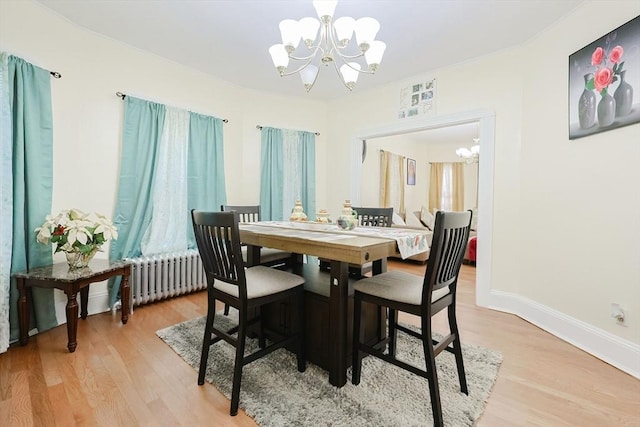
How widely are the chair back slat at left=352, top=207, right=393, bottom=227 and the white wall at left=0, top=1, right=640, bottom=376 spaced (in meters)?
1.13

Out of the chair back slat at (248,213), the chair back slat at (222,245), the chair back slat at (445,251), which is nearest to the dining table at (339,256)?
the chair back slat at (445,251)

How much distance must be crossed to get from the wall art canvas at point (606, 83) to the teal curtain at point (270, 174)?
3.01 metres

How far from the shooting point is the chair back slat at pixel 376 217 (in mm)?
2539

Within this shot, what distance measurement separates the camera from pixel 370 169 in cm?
552

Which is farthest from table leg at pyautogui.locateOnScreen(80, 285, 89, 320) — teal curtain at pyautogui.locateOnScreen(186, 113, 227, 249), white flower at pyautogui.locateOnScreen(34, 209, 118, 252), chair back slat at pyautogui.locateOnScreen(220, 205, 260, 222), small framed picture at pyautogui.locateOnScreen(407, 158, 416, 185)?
small framed picture at pyautogui.locateOnScreen(407, 158, 416, 185)

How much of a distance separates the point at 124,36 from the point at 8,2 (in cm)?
72

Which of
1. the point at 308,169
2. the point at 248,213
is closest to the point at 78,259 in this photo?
the point at 248,213

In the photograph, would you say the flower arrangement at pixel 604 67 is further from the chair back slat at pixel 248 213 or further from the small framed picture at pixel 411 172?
the small framed picture at pixel 411 172

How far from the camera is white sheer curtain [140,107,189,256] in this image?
115 inches

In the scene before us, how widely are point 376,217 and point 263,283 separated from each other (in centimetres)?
135

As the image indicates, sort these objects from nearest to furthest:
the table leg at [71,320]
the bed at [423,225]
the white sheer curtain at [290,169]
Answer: the table leg at [71,320] < the white sheer curtain at [290,169] < the bed at [423,225]

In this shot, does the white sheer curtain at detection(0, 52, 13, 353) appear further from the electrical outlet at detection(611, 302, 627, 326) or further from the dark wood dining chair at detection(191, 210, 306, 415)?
the electrical outlet at detection(611, 302, 627, 326)

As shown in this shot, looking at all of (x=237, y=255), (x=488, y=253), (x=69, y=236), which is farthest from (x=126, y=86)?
(x=488, y=253)

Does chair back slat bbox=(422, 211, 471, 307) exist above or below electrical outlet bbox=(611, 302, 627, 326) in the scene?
above
